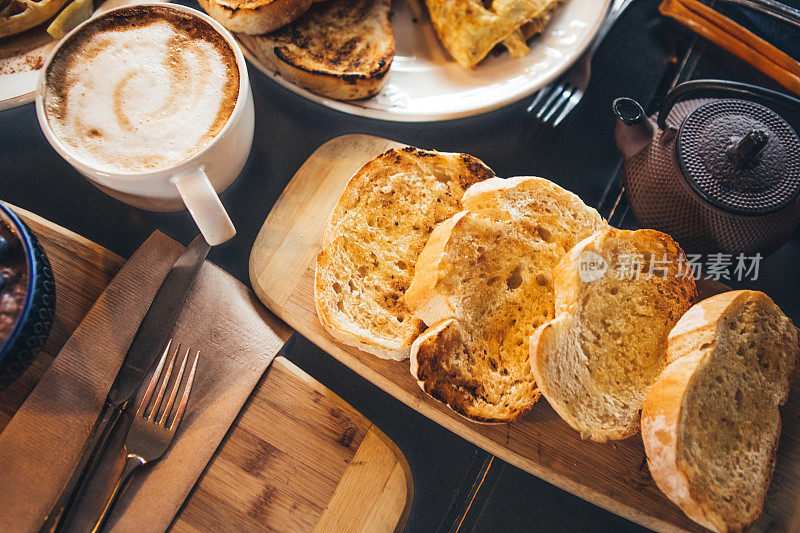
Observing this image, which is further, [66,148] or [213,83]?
[213,83]

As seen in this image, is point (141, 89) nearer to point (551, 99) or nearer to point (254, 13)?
point (254, 13)

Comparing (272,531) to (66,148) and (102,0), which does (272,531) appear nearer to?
(66,148)

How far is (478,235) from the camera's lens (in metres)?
1.35

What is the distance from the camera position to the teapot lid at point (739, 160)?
4.16 ft

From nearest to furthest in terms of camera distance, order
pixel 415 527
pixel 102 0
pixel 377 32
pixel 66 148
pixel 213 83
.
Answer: pixel 66 148, pixel 213 83, pixel 415 527, pixel 102 0, pixel 377 32

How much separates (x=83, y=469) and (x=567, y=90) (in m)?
1.70

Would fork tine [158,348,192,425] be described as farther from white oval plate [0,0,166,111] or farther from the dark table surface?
white oval plate [0,0,166,111]

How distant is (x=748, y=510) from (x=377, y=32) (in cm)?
163

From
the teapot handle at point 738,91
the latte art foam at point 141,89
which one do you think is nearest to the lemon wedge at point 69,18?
the latte art foam at point 141,89

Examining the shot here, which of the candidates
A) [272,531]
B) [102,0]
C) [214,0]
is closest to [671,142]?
[214,0]

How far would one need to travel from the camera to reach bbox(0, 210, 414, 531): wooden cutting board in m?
1.24

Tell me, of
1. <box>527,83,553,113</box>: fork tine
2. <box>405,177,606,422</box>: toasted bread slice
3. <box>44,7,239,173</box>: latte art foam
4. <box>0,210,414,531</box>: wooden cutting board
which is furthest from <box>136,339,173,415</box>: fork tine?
<box>527,83,553,113</box>: fork tine

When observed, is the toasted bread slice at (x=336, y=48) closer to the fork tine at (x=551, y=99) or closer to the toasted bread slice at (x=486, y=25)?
the toasted bread slice at (x=486, y=25)

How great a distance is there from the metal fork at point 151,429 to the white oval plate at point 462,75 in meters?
0.87
